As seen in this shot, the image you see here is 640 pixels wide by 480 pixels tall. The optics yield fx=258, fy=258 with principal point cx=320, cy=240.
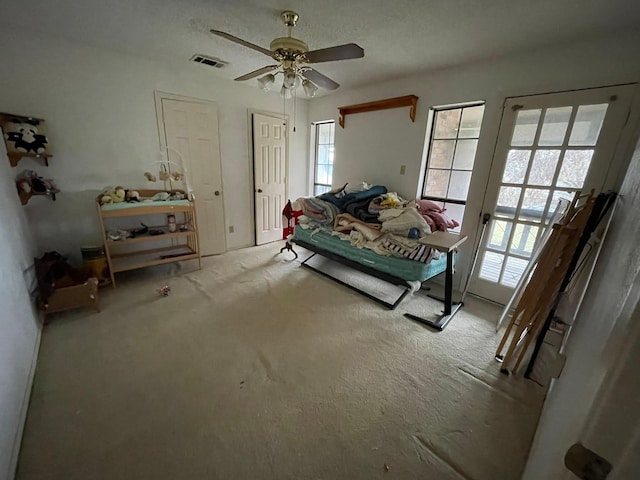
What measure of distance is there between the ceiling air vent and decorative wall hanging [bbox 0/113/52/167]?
1571mm

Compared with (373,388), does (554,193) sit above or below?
above

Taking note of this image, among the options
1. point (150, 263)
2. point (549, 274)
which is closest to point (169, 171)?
point (150, 263)

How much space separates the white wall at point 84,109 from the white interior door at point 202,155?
16cm

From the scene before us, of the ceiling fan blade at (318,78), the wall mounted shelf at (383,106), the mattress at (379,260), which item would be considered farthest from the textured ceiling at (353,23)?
the mattress at (379,260)

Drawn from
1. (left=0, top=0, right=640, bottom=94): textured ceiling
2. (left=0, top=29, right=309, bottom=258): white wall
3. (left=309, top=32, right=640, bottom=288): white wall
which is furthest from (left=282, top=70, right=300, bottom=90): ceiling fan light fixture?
(left=0, top=29, right=309, bottom=258): white wall

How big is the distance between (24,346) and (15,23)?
2583 millimetres

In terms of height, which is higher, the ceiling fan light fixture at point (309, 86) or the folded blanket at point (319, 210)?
the ceiling fan light fixture at point (309, 86)

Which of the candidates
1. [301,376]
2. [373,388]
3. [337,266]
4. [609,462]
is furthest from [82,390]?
[337,266]

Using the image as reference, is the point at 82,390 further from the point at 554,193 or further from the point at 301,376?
the point at 554,193

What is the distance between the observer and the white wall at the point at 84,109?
2.36 m

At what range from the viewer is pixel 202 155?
3484 millimetres

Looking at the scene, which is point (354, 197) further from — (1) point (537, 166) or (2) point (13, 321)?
(2) point (13, 321)

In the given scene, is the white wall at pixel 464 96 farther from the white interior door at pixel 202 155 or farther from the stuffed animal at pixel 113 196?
the stuffed animal at pixel 113 196

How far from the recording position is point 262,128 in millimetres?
3947
